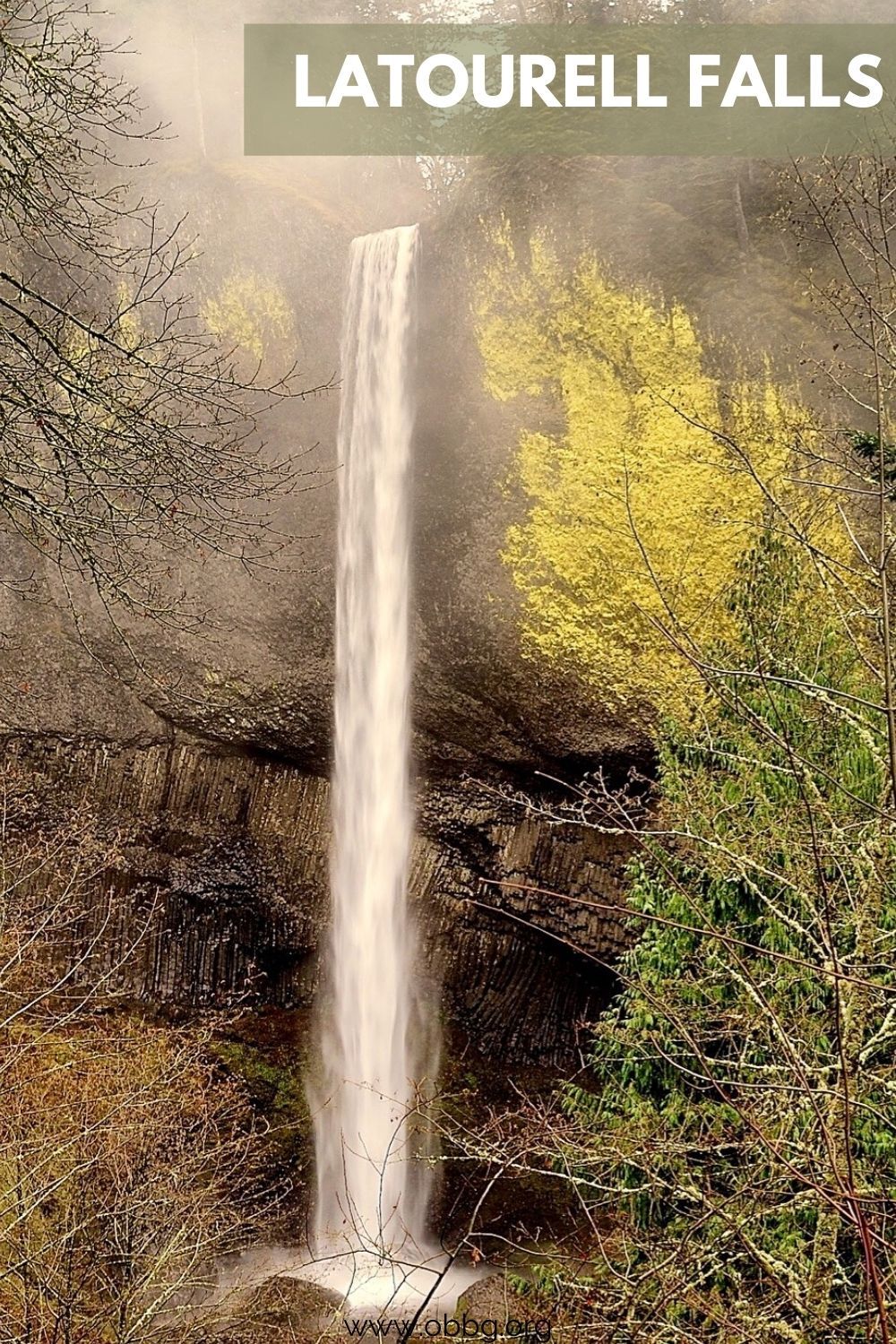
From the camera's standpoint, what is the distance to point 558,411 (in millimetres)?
12180

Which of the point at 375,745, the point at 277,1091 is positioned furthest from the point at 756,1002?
the point at 277,1091

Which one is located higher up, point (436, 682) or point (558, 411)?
point (558, 411)

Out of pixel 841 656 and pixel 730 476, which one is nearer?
pixel 841 656

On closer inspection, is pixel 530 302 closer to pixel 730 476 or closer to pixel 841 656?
pixel 730 476

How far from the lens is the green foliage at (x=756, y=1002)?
3.78m

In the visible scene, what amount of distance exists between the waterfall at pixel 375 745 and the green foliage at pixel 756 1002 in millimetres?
4330


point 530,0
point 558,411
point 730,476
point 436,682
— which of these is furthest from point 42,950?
point 530,0

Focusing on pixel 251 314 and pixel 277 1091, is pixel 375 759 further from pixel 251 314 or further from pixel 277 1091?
pixel 251 314

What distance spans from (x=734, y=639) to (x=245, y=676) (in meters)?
5.56

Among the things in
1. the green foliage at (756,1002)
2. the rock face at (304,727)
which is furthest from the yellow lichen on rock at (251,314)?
the green foliage at (756,1002)

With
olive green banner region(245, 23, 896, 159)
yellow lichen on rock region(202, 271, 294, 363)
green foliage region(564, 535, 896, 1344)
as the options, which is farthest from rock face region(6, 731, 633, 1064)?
olive green banner region(245, 23, 896, 159)

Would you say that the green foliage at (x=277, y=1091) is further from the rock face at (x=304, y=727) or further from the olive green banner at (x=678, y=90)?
the olive green banner at (x=678, y=90)

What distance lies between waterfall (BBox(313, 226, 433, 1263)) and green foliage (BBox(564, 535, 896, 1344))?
4.33 m

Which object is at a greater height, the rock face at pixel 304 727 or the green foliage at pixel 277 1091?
the rock face at pixel 304 727
